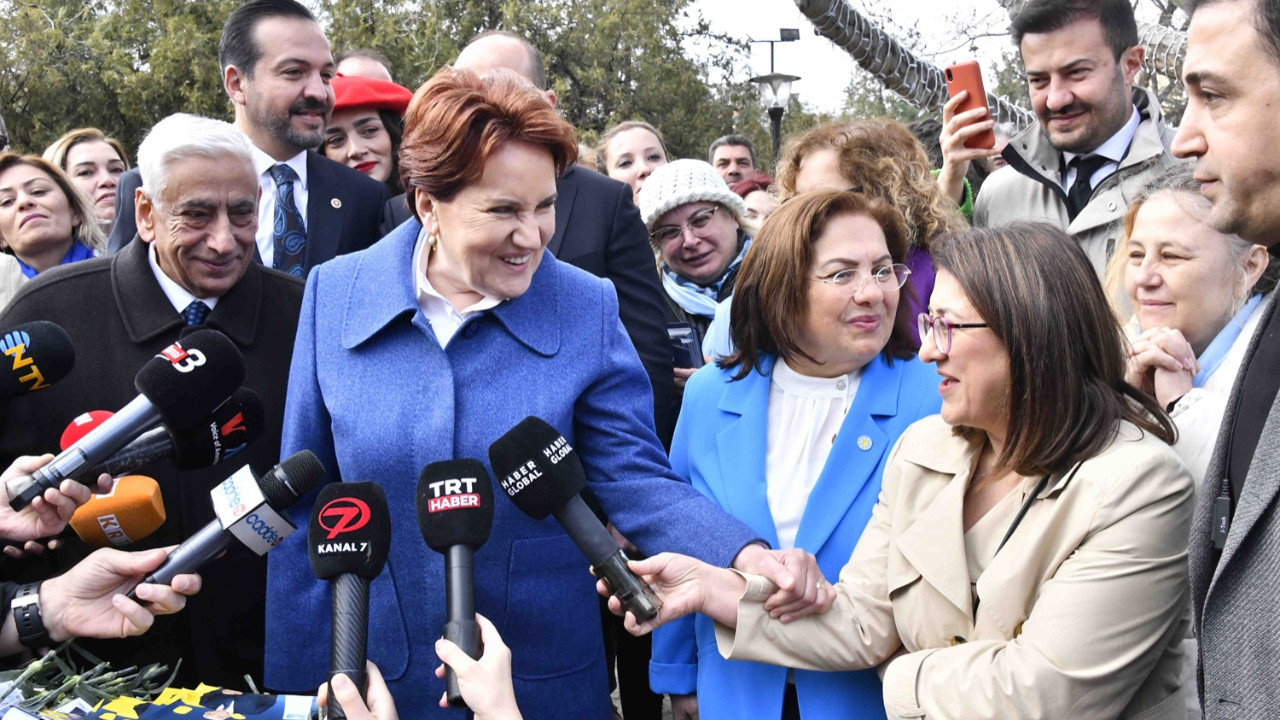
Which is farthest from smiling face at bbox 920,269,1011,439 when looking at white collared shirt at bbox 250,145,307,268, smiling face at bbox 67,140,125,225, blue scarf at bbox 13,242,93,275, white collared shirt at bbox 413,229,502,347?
smiling face at bbox 67,140,125,225

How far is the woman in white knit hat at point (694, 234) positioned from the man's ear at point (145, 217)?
2221 mm

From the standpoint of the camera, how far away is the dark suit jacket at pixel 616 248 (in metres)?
4.12

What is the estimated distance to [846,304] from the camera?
3.22 meters

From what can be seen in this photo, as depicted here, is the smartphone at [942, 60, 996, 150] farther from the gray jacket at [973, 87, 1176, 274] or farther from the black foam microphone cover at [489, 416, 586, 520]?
the black foam microphone cover at [489, 416, 586, 520]

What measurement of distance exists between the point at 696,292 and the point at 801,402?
5.67 ft

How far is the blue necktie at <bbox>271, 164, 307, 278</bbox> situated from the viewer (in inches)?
164

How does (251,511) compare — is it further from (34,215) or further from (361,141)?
(34,215)

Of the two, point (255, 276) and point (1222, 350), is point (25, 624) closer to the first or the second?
point (255, 276)

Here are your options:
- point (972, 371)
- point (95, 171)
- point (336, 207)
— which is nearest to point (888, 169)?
point (972, 371)

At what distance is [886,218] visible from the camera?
3432 millimetres

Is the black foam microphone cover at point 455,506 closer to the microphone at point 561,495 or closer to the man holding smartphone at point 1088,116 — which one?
the microphone at point 561,495

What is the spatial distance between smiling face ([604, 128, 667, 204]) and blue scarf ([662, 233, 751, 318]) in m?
1.38

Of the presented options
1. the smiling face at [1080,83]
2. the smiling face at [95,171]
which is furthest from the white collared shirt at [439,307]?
the smiling face at [95,171]

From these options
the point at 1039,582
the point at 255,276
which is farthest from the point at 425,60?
the point at 1039,582
